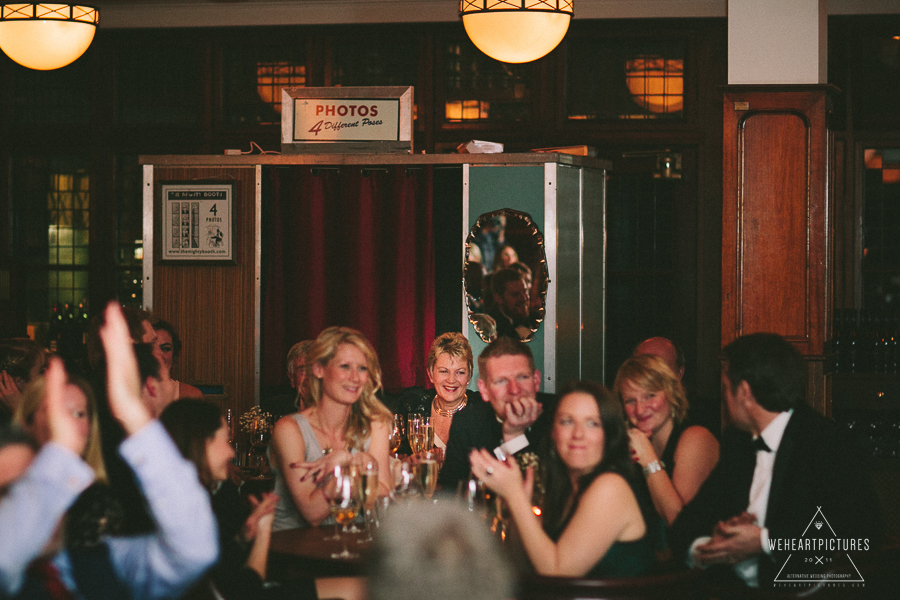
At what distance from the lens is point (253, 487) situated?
362 cm

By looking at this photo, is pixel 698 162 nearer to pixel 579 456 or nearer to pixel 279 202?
pixel 279 202

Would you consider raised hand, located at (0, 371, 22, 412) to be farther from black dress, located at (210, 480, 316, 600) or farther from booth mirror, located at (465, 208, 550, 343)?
booth mirror, located at (465, 208, 550, 343)

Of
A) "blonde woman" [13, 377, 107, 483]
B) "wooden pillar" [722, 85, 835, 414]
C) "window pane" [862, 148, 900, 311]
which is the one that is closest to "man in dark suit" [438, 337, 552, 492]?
"blonde woman" [13, 377, 107, 483]

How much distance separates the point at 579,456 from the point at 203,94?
4.55 metres

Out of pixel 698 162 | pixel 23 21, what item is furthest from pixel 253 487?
pixel 698 162

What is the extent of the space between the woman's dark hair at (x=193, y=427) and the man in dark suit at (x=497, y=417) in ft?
3.66

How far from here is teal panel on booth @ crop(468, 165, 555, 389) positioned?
16.3ft

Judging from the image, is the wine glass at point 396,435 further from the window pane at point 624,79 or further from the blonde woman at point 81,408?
the window pane at point 624,79

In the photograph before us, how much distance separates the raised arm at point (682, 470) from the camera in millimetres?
2727

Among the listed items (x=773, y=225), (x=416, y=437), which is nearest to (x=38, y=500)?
(x=416, y=437)

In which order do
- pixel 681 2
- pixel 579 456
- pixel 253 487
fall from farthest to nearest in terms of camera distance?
1. pixel 681 2
2. pixel 253 487
3. pixel 579 456

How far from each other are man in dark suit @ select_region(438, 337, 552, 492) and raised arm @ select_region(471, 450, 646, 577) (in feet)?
3.16

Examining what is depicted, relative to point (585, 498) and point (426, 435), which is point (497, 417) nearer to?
point (426, 435)

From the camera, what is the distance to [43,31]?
3818 millimetres
